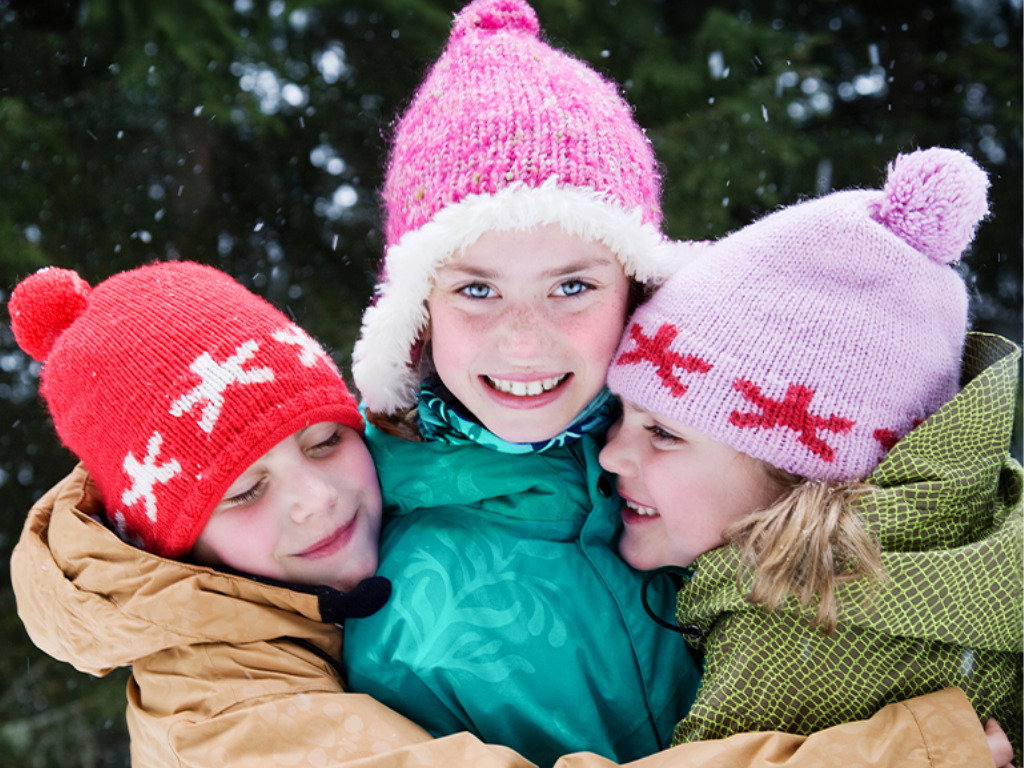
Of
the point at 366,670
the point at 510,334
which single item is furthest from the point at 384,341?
the point at 366,670

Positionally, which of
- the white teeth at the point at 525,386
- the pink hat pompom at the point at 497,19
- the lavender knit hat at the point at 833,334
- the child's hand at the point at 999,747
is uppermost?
the pink hat pompom at the point at 497,19

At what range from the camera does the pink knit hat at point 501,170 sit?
186cm

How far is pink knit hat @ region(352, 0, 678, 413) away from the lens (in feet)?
6.10

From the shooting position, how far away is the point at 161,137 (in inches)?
136

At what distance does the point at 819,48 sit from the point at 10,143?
3791 millimetres

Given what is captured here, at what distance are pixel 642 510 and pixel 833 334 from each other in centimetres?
67

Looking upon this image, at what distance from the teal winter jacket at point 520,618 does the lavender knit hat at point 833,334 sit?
407 mm

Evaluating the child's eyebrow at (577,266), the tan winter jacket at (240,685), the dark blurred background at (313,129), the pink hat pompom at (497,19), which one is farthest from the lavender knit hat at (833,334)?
the dark blurred background at (313,129)

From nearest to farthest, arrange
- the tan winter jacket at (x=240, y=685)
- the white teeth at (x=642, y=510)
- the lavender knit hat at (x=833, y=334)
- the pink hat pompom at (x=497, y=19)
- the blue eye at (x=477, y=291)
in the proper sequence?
the tan winter jacket at (x=240, y=685)
the lavender knit hat at (x=833, y=334)
the blue eye at (x=477, y=291)
the white teeth at (x=642, y=510)
the pink hat pompom at (x=497, y=19)

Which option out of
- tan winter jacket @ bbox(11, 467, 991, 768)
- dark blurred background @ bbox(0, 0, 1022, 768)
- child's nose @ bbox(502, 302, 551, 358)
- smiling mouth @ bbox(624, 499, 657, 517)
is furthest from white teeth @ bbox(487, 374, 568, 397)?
dark blurred background @ bbox(0, 0, 1022, 768)

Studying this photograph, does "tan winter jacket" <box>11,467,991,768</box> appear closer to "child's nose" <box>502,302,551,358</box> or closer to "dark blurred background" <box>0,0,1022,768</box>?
"child's nose" <box>502,302,551,358</box>

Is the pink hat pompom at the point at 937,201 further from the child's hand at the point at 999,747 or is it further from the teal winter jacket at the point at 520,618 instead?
the child's hand at the point at 999,747

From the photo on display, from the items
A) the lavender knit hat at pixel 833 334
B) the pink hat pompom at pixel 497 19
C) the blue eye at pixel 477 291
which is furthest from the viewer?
the pink hat pompom at pixel 497 19

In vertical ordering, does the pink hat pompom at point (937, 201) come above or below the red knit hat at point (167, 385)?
above
